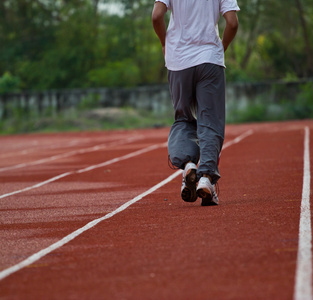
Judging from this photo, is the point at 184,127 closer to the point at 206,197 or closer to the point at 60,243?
the point at 206,197

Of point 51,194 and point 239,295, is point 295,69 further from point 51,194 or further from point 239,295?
point 239,295

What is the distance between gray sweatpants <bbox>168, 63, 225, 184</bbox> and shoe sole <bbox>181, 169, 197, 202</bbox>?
0.19 m

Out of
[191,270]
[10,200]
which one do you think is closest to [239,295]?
[191,270]

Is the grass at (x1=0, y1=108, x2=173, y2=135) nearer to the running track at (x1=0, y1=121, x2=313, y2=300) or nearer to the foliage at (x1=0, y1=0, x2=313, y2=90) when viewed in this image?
the foliage at (x1=0, y1=0, x2=313, y2=90)

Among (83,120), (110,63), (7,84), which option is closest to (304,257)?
(83,120)

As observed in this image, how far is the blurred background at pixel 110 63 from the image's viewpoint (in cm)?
3609

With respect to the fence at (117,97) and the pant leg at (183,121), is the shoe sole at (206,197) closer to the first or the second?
the pant leg at (183,121)

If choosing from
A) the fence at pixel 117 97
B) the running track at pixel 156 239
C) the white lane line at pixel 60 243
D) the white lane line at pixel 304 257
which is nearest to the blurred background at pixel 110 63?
the fence at pixel 117 97

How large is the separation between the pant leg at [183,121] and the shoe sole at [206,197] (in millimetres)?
356

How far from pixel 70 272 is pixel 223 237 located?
1194mm

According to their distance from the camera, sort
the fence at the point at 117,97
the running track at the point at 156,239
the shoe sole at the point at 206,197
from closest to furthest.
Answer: the running track at the point at 156,239 → the shoe sole at the point at 206,197 → the fence at the point at 117,97

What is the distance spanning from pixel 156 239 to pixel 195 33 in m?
2.29

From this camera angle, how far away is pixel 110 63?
44.3 meters

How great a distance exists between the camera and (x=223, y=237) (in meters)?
5.06
